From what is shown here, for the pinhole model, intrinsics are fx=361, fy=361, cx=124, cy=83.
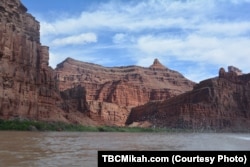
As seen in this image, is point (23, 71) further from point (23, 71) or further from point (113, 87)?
point (113, 87)

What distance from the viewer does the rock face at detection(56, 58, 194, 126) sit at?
143250 mm

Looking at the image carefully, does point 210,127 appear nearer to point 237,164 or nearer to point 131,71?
point 131,71

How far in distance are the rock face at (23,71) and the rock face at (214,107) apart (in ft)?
151

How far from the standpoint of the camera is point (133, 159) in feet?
26.9

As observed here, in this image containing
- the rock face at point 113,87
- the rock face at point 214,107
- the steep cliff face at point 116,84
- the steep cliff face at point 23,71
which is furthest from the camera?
the steep cliff face at point 116,84

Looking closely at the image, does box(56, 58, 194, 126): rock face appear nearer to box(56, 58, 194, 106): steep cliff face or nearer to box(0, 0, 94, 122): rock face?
box(56, 58, 194, 106): steep cliff face

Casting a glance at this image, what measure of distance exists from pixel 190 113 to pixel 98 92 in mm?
57327

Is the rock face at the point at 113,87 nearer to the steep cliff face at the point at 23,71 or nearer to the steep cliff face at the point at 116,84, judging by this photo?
the steep cliff face at the point at 116,84

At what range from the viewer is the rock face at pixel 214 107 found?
116600 millimetres

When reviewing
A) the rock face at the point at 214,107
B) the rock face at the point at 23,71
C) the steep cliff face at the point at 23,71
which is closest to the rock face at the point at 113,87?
the rock face at the point at 214,107

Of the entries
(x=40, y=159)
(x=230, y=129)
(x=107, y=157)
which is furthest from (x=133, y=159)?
(x=230, y=129)

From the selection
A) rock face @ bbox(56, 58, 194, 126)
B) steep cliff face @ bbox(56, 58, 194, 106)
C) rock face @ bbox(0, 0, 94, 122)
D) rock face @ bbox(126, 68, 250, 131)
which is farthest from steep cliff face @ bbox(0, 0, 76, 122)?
steep cliff face @ bbox(56, 58, 194, 106)

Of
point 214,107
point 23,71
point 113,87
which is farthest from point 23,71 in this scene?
→ point 113,87

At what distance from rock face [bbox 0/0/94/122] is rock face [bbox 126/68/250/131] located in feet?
151
